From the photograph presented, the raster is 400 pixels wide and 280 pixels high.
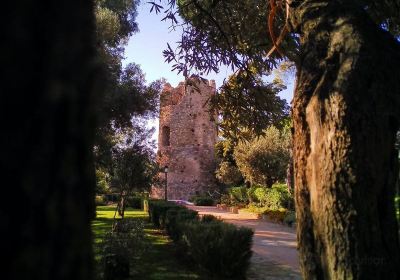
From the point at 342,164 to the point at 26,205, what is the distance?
6.86ft

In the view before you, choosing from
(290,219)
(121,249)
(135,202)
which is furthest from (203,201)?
(121,249)

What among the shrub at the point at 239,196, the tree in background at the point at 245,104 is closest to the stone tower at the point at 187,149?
the shrub at the point at 239,196

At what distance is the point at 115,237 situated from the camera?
893 centimetres

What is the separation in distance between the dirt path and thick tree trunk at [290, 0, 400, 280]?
6554mm

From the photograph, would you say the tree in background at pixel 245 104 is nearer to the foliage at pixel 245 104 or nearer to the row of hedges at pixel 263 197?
the foliage at pixel 245 104

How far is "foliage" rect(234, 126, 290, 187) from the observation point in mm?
26188

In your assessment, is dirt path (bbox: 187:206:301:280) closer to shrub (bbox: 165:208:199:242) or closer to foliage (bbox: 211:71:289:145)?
shrub (bbox: 165:208:199:242)

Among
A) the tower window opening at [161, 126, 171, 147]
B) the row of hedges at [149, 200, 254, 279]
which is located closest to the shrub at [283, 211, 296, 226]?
the row of hedges at [149, 200, 254, 279]

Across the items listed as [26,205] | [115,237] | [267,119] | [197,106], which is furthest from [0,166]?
[197,106]

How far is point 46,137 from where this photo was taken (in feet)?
2.20

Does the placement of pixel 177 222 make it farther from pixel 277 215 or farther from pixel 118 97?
pixel 277 215

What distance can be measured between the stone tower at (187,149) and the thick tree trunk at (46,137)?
35.7m

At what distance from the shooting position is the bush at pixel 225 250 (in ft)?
27.1

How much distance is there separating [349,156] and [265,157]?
24.0 m
